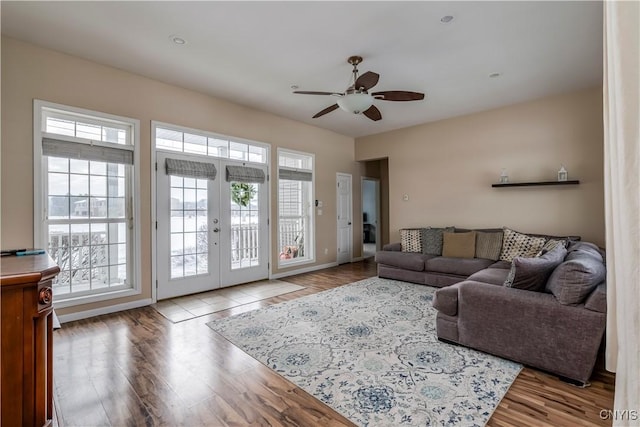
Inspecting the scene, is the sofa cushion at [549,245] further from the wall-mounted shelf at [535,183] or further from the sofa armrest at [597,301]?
the sofa armrest at [597,301]

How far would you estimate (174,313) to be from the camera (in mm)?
3520

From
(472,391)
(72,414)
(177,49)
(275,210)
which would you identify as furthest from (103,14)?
(472,391)

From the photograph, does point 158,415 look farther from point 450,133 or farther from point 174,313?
point 450,133

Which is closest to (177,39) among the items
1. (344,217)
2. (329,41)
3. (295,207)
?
(329,41)

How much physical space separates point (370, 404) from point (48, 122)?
4.19 meters

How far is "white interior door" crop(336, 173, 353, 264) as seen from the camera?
6.68 meters

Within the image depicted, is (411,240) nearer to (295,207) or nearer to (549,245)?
(549,245)

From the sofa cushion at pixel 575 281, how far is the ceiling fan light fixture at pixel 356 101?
2.31 metres

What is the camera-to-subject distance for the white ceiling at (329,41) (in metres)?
2.50

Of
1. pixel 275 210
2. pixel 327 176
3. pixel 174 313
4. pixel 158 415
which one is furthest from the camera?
pixel 327 176

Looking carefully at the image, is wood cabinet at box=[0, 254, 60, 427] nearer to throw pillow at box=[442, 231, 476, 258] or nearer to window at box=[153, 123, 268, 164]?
window at box=[153, 123, 268, 164]

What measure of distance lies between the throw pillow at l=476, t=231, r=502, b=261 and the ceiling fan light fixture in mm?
3023

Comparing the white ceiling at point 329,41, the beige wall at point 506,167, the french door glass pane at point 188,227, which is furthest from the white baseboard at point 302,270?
the white ceiling at point 329,41

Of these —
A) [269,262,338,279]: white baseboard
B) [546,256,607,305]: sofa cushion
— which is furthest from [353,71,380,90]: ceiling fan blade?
[269,262,338,279]: white baseboard
